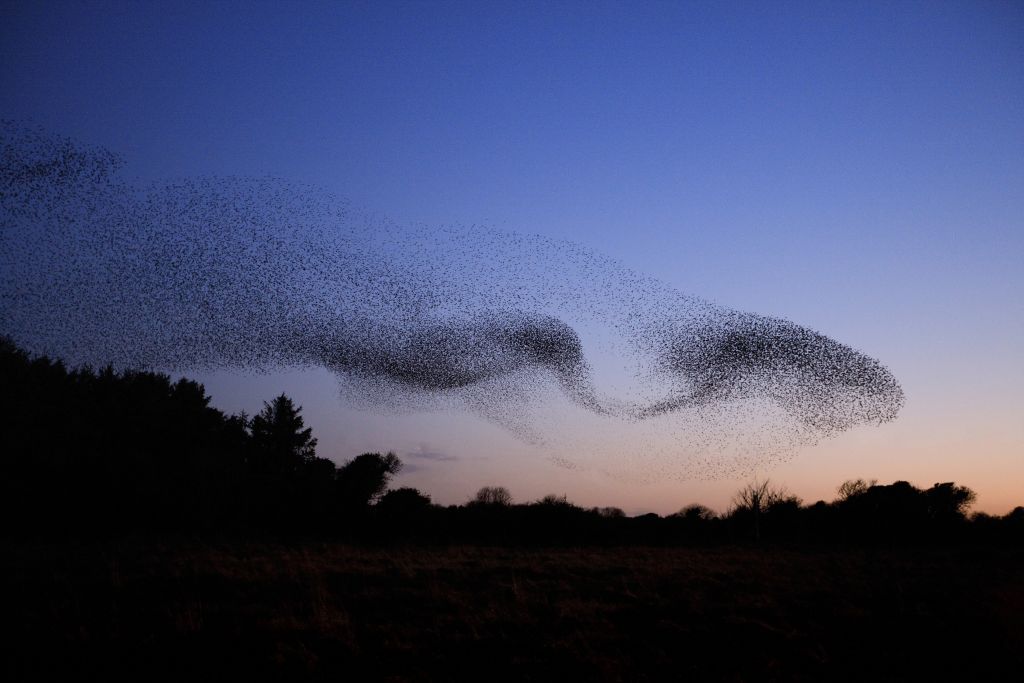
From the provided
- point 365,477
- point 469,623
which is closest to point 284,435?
point 365,477

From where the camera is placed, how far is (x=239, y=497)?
43938 millimetres

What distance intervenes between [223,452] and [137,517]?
60.8ft

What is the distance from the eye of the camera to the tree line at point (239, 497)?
3547 centimetres

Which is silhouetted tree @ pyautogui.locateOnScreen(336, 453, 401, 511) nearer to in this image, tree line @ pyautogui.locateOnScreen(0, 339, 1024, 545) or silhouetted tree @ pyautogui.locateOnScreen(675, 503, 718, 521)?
tree line @ pyautogui.locateOnScreen(0, 339, 1024, 545)

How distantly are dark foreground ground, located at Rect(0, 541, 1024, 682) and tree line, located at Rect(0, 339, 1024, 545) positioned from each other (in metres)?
13.3

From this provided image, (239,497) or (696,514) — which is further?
(696,514)

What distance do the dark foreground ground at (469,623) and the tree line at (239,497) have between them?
43.7 feet

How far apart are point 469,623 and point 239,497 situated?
117ft

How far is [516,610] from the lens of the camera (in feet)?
49.6

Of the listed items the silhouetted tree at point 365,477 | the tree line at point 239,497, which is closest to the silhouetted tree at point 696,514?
the tree line at point 239,497

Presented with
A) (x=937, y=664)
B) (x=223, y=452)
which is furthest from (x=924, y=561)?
(x=223, y=452)

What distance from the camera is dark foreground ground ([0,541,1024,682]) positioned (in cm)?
1098

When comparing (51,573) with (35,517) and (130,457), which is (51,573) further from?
(130,457)

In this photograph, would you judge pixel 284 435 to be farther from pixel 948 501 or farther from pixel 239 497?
pixel 948 501
